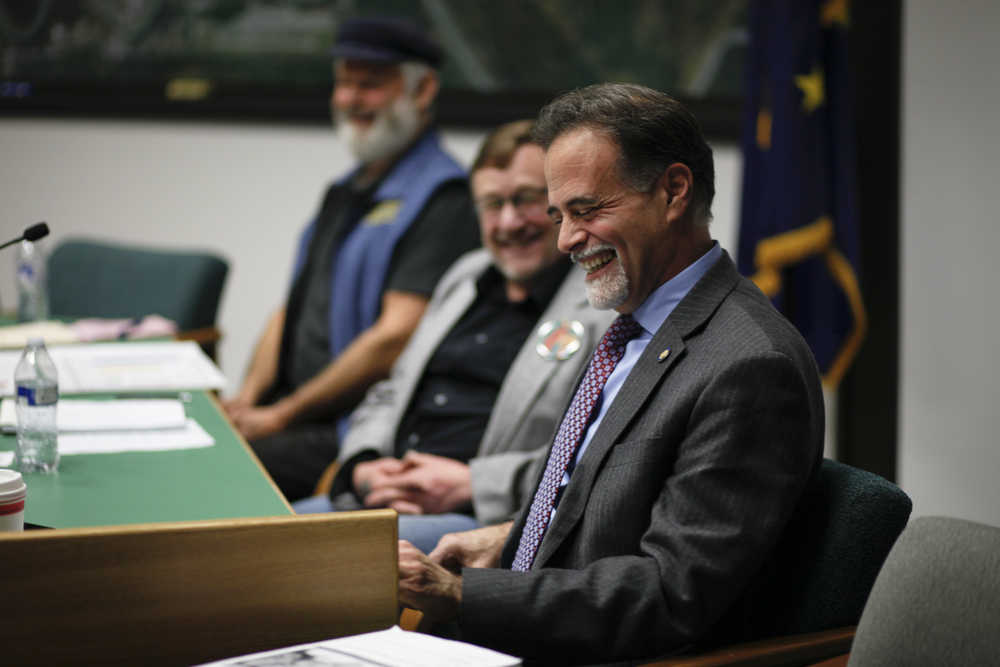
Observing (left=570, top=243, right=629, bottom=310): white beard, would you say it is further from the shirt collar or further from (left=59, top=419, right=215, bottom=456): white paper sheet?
(left=59, top=419, right=215, bottom=456): white paper sheet

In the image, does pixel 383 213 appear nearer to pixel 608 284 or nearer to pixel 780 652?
pixel 608 284

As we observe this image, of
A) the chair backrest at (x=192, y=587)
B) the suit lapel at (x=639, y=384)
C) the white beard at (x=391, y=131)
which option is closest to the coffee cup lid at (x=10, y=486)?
the chair backrest at (x=192, y=587)

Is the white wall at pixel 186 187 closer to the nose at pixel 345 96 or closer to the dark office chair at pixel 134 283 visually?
the dark office chair at pixel 134 283

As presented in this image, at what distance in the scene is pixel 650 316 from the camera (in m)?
1.54

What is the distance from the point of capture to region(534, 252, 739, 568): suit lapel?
4.67ft

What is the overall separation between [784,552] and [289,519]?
621 mm

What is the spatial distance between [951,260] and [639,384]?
2090 mm

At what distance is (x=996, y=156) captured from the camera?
3.02m

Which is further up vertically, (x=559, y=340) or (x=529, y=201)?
(x=529, y=201)

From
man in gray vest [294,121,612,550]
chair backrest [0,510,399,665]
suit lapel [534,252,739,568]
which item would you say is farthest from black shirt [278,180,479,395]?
chair backrest [0,510,399,665]

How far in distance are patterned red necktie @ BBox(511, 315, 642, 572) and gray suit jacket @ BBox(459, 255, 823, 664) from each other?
11 centimetres

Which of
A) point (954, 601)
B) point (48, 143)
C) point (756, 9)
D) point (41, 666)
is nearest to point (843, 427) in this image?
point (756, 9)

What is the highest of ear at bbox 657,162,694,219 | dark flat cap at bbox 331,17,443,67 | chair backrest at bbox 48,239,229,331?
dark flat cap at bbox 331,17,443,67

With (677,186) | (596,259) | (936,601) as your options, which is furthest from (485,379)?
(936,601)
